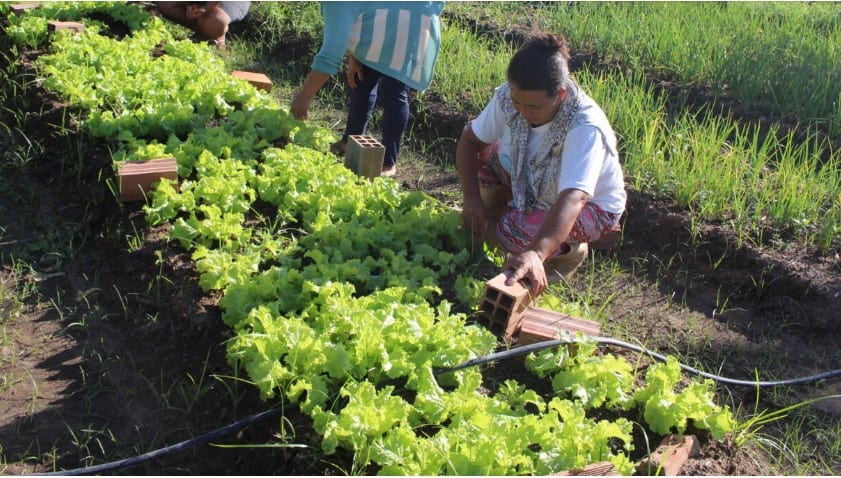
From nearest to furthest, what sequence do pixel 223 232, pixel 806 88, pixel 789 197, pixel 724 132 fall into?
pixel 223 232, pixel 789 197, pixel 724 132, pixel 806 88

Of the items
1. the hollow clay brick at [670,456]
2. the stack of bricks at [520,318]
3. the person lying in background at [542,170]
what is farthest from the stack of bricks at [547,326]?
the hollow clay brick at [670,456]

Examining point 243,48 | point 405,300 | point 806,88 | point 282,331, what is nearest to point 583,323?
point 405,300

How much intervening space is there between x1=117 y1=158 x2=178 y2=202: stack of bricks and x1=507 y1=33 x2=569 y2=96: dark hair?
66.8 inches

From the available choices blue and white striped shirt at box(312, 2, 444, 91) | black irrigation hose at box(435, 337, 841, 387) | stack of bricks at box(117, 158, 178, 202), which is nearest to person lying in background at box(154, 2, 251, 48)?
blue and white striped shirt at box(312, 2, 444, 91)

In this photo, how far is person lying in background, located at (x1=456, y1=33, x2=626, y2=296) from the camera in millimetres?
3068

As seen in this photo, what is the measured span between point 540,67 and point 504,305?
0.92 metres

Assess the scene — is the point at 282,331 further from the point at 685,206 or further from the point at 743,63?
the point at 743,63

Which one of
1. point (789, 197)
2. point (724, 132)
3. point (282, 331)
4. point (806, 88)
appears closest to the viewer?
point (282, 331)

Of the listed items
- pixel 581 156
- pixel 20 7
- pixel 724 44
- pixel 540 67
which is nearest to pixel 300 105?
pixel 540 67

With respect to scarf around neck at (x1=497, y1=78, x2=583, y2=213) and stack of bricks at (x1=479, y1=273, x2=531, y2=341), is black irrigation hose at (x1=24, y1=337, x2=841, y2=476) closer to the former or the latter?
stack of bricks at (x1=479, y1=273, x2=531, y2=341)

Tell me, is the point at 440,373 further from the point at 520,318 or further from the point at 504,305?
the point at 520,318

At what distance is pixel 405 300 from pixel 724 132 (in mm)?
2419

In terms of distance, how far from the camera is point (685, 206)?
426cm

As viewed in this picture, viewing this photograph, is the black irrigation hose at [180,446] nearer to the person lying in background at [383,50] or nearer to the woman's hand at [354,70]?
the person lying in background at [383,50]
